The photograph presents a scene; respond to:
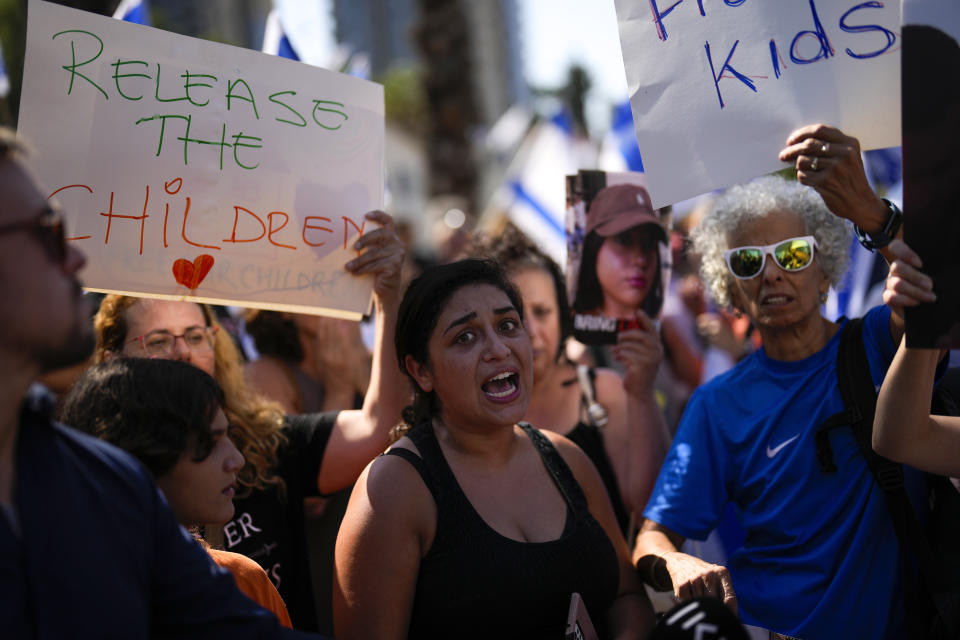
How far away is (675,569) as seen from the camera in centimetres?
229

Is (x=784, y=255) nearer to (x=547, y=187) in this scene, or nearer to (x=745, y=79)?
(x=745, y=79)

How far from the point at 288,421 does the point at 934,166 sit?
2.03 metres

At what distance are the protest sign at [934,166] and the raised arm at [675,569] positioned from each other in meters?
0.80

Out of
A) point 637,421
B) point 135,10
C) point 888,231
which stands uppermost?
point 135,10

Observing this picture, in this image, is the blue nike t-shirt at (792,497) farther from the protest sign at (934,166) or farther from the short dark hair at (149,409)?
the short dark hair at (149,409)

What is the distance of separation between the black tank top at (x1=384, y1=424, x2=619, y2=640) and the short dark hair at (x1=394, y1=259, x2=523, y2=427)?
0.23m

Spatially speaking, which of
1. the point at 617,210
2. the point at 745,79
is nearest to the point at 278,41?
the point at 617,210

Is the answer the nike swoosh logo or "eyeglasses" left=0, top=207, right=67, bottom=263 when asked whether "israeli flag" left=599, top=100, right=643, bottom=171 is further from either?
"eyeglasses" left=0, top=207, right=67, bottom=263

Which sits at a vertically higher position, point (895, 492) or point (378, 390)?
point (378, 390)

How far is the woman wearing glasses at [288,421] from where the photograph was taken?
2592 mm

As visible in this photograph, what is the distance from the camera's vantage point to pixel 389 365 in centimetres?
274

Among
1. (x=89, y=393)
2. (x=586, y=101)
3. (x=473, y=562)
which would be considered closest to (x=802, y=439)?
(x=473, y=562)

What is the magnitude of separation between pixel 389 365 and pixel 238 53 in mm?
1063

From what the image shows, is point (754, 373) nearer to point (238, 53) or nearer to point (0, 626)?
point (238, 53)
